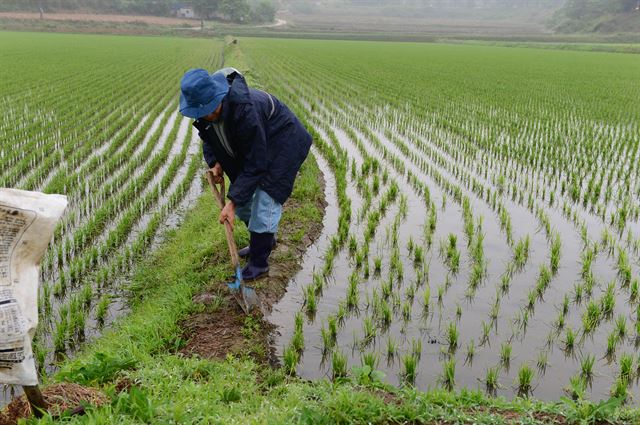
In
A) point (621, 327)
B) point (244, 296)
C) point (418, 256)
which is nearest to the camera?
point (621, 327)

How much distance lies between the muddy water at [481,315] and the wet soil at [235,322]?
10cm

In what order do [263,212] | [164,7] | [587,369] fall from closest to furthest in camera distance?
1. [587,369]
2. [263,212]
3. [164,7]

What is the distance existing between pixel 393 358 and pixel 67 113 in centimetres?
946

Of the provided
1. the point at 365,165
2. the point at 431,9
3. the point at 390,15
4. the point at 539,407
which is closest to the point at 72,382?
the point at 539,407

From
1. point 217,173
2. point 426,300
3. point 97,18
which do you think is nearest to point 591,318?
point 426,300

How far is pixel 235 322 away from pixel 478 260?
7.08 feet

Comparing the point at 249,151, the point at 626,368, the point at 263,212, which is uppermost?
the point at 249,151

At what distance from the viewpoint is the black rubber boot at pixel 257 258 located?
401cm

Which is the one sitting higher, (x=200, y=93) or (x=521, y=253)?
(x=200, y=93)

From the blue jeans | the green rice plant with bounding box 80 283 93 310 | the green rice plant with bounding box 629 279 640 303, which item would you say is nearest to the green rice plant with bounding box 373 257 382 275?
the blue jeans

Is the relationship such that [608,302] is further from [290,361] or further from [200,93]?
[200,93]

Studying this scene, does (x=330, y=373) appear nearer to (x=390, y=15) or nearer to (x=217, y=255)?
(x=217, y=255)

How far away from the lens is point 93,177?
6.63 m

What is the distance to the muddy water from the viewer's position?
3227 mm
